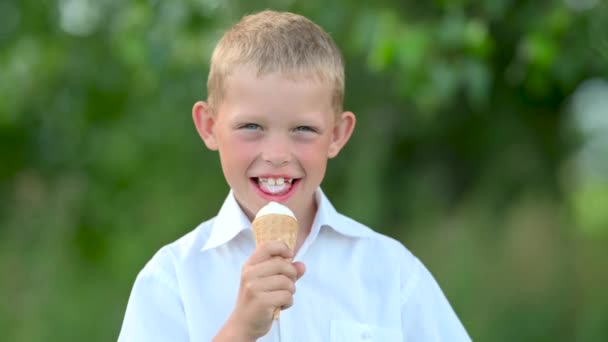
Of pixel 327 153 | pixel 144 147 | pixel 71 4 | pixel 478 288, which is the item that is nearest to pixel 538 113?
pixel 478 288

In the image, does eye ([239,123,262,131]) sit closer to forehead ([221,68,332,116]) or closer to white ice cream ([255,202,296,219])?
forehead ([221,68,332,116])

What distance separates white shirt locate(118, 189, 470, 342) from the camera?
7.84 ft

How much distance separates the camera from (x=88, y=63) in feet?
23.8

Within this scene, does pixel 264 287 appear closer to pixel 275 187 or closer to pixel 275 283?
pixel 275 283

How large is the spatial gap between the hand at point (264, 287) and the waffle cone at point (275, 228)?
1.1 inches

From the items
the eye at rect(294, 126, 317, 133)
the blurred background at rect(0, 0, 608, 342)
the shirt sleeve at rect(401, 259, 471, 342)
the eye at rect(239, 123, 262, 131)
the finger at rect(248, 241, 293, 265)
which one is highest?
the blurred background at rect(0, 0, 608, 342)

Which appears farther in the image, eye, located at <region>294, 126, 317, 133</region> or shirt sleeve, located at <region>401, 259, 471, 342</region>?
shirt sleeve, located at <region>401, 259, 471, 342</region>

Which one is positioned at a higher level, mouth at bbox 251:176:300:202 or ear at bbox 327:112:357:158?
ear at bbox 327:112:357:158

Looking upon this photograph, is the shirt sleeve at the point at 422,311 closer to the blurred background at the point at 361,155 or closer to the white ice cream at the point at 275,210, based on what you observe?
the white ice cream at the point at 275,210

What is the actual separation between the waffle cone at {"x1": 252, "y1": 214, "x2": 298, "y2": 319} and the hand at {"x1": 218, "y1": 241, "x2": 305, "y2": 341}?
0.09ft

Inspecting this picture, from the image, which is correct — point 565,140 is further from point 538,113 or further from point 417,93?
point 417,93

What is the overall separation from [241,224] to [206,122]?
28 cm

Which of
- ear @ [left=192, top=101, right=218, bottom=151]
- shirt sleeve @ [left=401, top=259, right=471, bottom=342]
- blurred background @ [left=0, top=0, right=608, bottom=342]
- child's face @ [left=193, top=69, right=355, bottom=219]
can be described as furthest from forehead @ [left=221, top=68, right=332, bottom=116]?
blurred background @ [left=0, top=0, right=608, bottom=342]

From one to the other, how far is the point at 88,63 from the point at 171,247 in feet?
16.5
